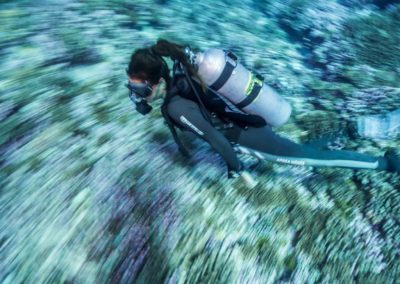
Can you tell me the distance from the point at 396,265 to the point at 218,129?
279cm

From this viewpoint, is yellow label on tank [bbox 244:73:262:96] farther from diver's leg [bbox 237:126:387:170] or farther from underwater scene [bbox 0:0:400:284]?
diver's leg [bbox 237:126:387:170]

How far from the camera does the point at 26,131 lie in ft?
16.5

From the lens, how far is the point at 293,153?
472 centimetres

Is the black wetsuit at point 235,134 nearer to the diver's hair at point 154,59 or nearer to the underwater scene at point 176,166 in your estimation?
the underwater scene at point 176,166

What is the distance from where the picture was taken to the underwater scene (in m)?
3.97

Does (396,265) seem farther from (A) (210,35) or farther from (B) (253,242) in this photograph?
(A) (210,35)

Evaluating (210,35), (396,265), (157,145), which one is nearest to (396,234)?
(396,265)

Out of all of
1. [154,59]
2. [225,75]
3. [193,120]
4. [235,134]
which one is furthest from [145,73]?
[235,134]

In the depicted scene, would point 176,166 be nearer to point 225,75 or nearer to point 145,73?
point 225,75

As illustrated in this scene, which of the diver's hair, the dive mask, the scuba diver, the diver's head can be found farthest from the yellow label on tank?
the dive mask

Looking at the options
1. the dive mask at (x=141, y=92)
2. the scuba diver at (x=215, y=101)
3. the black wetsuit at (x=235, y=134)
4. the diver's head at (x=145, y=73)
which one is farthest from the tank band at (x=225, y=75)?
the dive mask at (x=141, y=92)

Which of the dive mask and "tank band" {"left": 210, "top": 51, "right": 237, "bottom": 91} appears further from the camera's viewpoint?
"tank band" {"left": 210, "top": 51, "right": 237, "bottom": 91}

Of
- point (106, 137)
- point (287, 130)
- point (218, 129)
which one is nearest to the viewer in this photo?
point (218, 129)

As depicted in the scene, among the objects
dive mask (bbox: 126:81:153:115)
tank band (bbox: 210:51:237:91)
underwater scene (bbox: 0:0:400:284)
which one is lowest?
underwater scene (bbox: 0:0:400:284)
